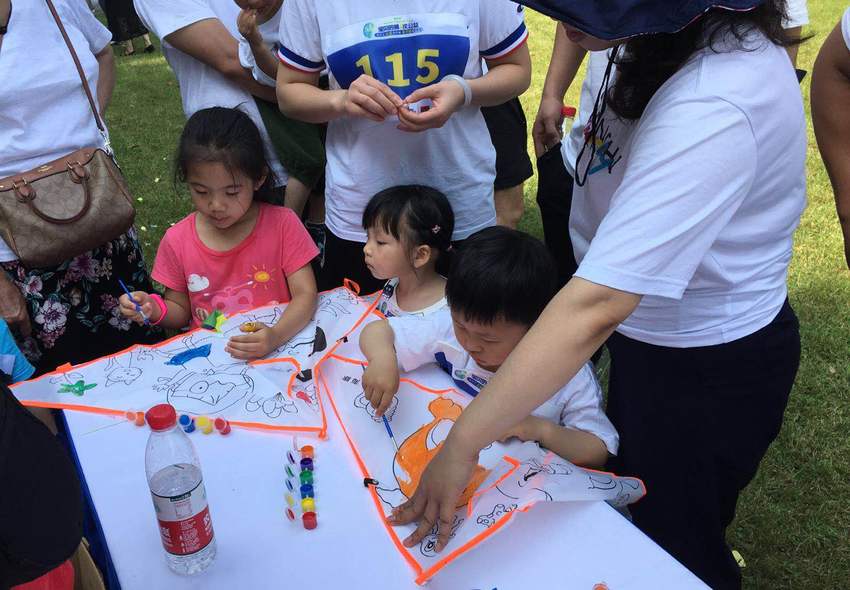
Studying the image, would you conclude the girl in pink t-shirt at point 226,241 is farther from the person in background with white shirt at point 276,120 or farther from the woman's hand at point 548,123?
the woman's hand at point 548,123

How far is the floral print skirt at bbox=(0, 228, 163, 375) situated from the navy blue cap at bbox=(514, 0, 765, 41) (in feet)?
5.79

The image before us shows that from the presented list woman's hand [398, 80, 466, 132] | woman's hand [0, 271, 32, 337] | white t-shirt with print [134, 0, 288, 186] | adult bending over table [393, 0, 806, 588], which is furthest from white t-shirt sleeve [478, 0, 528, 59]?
woman's hand [0, 271, 32, 337]

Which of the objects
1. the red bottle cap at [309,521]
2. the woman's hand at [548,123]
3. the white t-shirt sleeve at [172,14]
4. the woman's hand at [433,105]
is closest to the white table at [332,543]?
the red bottle cap at [309,521]

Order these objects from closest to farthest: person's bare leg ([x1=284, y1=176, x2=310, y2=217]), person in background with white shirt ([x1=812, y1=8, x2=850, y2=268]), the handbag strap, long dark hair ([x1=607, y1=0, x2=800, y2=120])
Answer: long dark hair ([x1=607, y1=0, x2=800, y2=120]) < person in background with white shirt ([x1=812, y1=8, x2=850, y2=268]) < the handbag strap < person's bare leg ([x1=284, y1=176, x2=310, y2=217])

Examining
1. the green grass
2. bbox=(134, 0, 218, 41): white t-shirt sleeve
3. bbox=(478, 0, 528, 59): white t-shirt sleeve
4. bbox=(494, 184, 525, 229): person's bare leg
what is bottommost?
the green grass

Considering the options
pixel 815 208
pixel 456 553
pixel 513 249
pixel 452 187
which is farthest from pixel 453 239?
pixel 815 208

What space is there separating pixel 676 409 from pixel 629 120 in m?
0.54

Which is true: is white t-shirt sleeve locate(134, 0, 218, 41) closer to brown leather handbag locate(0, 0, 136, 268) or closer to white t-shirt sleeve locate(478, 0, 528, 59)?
brown leather handbag locate(0, 0, 136, 268)

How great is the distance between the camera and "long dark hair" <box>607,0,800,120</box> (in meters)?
0.98

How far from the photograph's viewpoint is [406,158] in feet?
6.08

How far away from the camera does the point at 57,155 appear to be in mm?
2025

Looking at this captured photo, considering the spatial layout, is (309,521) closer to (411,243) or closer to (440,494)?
(440,494)

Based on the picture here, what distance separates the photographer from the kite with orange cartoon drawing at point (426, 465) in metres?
1.11

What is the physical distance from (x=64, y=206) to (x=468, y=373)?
1250 mm
